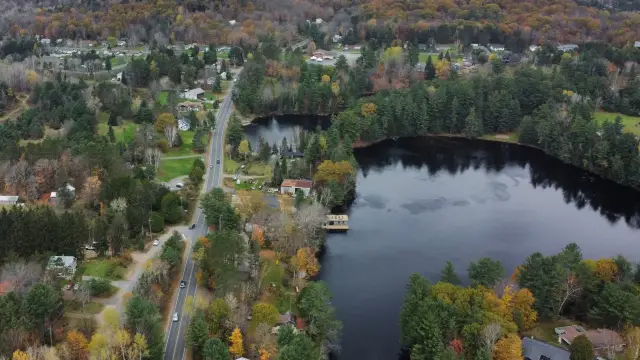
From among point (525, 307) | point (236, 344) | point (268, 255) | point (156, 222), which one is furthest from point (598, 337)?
point (156, 222)

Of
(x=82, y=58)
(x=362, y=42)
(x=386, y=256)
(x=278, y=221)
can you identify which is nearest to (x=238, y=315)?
(x=278, y=221)

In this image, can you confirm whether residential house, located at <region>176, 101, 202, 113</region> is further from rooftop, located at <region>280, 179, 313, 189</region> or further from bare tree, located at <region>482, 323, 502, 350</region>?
bare tree, located at <region>482, 323, 502, 350</region>

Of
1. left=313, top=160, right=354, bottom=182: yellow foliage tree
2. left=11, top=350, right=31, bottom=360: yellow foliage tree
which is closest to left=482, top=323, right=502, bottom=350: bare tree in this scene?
left=11, top=350, right=31, bottom=360: yellow foliage tree

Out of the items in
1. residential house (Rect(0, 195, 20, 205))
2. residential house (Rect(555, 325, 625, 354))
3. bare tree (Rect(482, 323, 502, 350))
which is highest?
residential house (Rect(0, 195, 20, 205))

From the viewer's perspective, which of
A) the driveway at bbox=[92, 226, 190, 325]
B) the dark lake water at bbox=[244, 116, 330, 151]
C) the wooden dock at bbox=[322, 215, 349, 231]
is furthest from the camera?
Answer: the dark lake water at bbox=[244, 116, 330, 151]

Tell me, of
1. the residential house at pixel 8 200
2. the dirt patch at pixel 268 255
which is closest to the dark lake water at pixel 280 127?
the dirt patch at pixel 268 255

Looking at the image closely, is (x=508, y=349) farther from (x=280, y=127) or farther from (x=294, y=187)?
(x=280, y=127)
